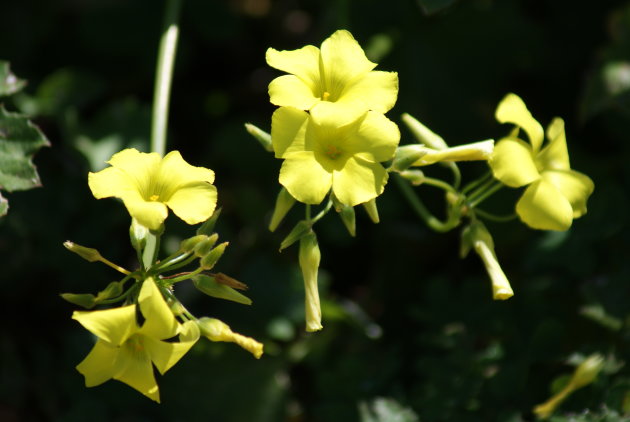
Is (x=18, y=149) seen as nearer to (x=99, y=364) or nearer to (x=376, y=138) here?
(x=99, y=364)

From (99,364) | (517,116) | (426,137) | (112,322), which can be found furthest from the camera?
(426,137)

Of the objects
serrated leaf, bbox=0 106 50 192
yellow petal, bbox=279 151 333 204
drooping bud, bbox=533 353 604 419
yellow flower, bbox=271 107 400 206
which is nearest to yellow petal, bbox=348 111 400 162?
yellow flower, bbox=271 107 400 206

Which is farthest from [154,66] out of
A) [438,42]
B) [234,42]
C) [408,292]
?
[408,292]

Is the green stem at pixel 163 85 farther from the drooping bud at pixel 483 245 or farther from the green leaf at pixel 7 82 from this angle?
the drooping bud at pixel 483 245

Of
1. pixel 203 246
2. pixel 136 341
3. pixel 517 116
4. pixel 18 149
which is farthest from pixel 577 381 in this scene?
pixel 18 149

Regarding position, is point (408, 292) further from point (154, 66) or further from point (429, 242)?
point (154, 66)

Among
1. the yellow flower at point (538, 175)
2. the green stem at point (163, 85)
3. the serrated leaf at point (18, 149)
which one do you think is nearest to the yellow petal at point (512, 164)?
the yellow flower at point (538, 175)
